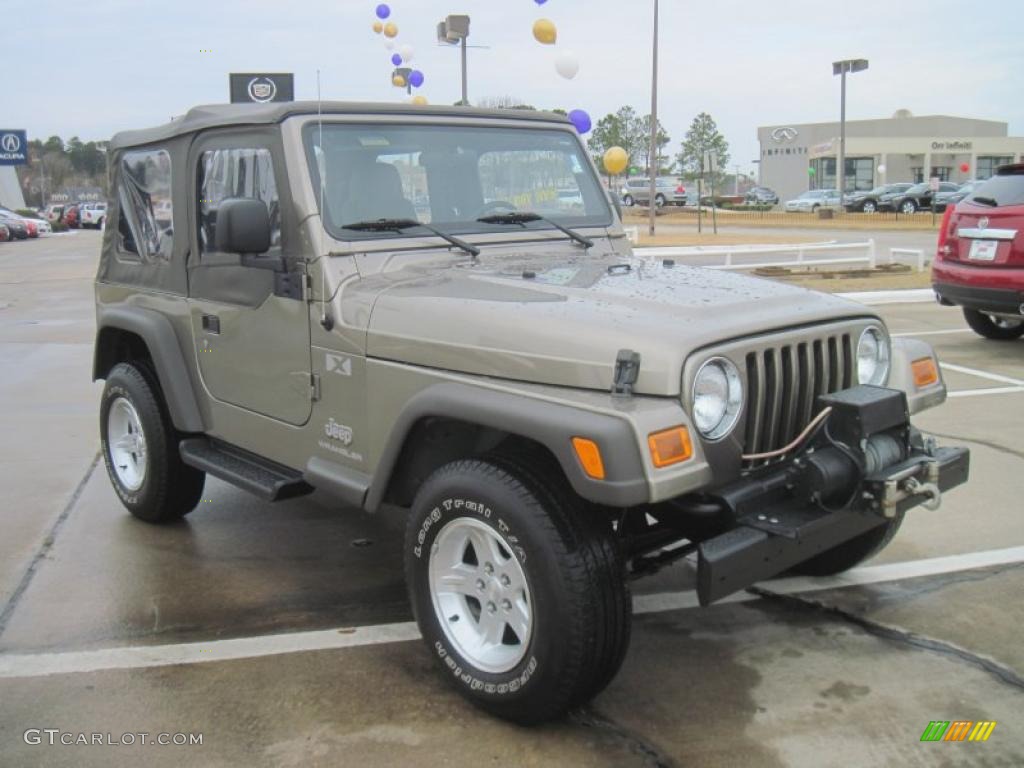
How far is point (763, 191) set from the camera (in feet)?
198

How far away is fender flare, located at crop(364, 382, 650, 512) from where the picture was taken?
2658 mm

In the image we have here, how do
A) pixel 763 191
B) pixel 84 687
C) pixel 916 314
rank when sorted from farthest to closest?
pixel 763 191 → pixel 916 314 → pixel 84 687

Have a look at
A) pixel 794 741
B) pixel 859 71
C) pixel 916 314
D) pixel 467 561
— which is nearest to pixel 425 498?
pixel 467 561

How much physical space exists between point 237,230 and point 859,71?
173 ft

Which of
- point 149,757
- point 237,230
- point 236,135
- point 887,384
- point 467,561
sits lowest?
point 149,757

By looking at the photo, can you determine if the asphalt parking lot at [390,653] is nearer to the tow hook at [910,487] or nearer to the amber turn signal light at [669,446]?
the tow hook at [910,487]

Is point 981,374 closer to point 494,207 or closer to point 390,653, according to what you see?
point 494,207

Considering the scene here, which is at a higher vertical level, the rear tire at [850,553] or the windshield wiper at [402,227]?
the windshield wiper at [402,227]

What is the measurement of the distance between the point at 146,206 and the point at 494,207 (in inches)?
72.8

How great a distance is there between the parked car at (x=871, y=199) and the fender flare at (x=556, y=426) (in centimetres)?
4577

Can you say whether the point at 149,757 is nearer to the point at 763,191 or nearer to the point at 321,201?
the point at 321,201

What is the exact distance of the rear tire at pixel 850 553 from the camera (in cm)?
393

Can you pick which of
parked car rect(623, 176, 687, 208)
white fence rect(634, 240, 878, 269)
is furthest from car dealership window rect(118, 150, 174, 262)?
parked car rect(623, 176, 687, 208)

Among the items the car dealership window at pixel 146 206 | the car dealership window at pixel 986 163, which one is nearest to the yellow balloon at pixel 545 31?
the car dealership window at pixel 146 206
